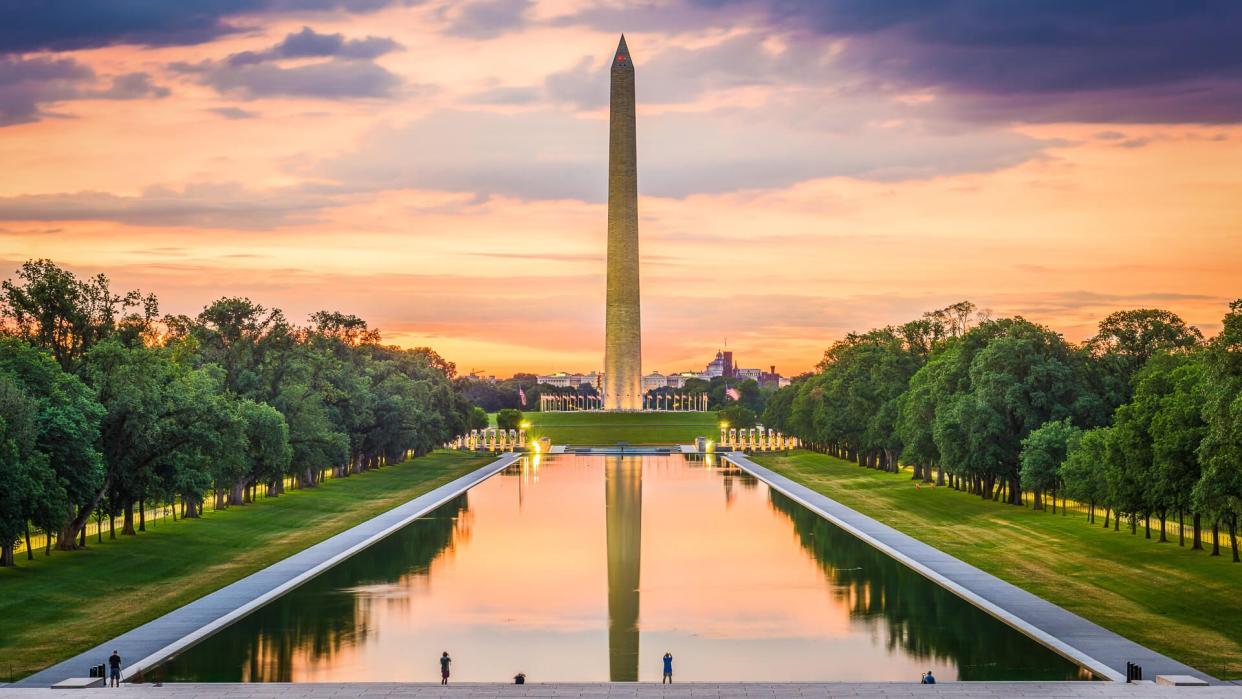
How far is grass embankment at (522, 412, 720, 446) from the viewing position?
130375mm

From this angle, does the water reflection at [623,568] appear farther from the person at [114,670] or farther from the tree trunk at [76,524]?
the tree trunk at [76,524]

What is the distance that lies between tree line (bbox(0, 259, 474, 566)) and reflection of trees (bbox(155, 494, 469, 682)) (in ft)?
23.8

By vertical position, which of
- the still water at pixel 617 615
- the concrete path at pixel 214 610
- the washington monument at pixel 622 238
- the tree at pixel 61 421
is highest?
the washington monument at pixel 622 238

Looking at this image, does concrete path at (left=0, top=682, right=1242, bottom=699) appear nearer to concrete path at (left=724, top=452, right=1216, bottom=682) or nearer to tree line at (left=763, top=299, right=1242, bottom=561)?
concrete path at (left=724, top=452, right=1216, bottom=682)

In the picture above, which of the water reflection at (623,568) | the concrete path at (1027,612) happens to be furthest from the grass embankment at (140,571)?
the concrete path at (1027,612)

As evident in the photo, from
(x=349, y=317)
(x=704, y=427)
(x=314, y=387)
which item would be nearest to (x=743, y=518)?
(x=314, y=387)

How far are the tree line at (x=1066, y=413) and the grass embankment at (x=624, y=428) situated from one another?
32787 mm

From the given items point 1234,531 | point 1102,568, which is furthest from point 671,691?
point 1234,531

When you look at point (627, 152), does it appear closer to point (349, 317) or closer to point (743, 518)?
point (349, 317)

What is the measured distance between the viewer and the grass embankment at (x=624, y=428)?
130375 mm

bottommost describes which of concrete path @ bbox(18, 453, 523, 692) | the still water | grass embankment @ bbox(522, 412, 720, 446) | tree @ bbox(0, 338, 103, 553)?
the still water

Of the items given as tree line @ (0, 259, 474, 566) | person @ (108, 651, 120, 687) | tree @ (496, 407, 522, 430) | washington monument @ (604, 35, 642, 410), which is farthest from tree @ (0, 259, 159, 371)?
tree @ (496, 407, 522, 430)

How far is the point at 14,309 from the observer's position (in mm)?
43156

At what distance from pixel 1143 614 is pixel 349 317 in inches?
2918
